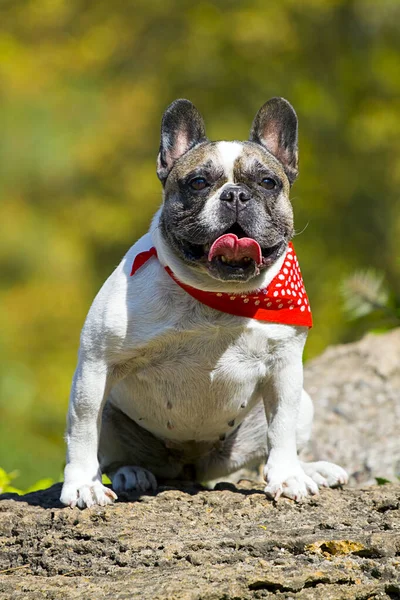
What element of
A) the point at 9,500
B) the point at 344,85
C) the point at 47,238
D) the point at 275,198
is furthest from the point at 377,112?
the point at 9,500

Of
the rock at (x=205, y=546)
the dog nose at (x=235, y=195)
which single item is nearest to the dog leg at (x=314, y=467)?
the rock at (x=205, y=546)

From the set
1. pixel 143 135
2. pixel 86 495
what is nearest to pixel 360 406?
pixel 86 495

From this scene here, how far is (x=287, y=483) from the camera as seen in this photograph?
14.2ft

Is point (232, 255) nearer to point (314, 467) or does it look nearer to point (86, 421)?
point (86, 421)

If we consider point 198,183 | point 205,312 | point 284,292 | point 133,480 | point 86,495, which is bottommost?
point 86,495

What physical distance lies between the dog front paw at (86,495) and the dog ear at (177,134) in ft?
5.18

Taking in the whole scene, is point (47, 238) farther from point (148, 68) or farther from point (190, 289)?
point (190, 289)

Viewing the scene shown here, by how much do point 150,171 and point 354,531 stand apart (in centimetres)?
935

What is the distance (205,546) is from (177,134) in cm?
213

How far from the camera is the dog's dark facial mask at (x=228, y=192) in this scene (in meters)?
4.09

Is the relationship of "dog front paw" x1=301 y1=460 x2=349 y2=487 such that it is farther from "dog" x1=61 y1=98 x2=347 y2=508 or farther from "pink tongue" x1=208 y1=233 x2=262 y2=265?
"pink tongue" x1=208 y1=233 x2=262 y2=265

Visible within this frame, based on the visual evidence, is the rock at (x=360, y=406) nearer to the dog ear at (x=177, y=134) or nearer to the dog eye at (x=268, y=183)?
the dog eye at (x=268, y=183)

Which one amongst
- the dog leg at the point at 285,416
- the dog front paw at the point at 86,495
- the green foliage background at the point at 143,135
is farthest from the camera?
the green foliage background at the point at 143,135

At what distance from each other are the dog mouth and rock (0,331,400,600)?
3.57 feet
